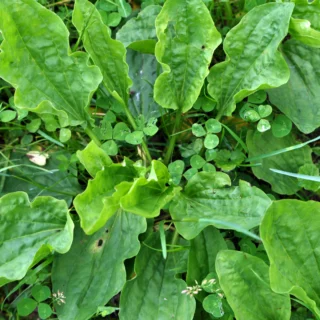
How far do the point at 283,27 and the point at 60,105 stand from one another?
0.86 metres

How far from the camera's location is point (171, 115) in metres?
1.99

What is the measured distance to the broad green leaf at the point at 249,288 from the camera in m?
1.58

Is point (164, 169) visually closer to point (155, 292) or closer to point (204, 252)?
point (204, 252)

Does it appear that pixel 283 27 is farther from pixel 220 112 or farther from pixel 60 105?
pixel 60 105

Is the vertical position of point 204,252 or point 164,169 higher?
point 164,169

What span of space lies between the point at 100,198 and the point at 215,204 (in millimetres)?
431

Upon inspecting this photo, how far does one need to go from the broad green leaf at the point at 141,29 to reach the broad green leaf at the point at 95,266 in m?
0.69

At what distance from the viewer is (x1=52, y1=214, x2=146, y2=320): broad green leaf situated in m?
1.70

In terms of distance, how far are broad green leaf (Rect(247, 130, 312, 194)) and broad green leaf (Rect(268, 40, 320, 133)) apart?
0.11 m

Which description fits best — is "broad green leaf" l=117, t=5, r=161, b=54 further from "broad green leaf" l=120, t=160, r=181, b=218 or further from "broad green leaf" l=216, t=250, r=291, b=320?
"broad green leaf" l=216, t=250, r=291, b=320

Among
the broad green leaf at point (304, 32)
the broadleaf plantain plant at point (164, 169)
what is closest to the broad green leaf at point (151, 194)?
the broadleaf plantain plant at point (164, 169)

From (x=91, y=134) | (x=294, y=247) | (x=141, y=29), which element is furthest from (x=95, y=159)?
(x=294, y=247)

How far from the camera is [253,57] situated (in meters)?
1.77

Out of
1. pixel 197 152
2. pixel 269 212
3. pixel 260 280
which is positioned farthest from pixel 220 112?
pixel 260 280
